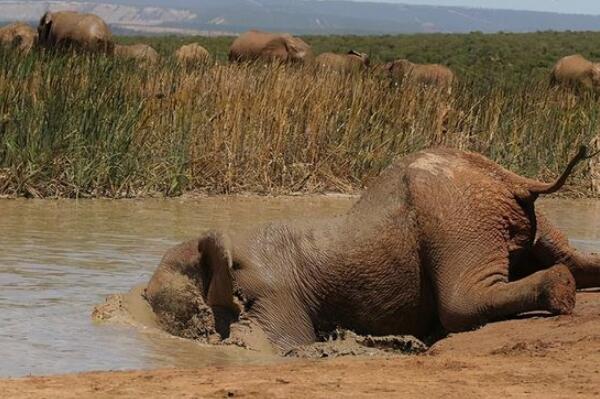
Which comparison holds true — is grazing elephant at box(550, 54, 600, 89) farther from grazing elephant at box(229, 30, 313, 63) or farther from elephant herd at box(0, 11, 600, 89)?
grazing elephant at box(229, 30, 313, 63)

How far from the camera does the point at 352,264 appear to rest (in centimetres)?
723

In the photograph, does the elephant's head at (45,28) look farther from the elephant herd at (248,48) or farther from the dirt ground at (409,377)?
the dirt ground at (409,377)

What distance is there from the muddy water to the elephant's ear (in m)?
0.28

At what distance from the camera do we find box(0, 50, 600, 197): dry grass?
48.6 ft

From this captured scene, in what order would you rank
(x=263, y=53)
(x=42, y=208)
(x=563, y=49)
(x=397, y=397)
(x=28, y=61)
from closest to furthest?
1. (x=397, y=397)
2. (x=42, y=208)
3. (x=28, y=61)
4. (x=263, y=53)
5. (x=563, y=49)

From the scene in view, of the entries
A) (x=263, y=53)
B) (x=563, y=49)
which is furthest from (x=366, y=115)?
Result: (x=563, y=49)

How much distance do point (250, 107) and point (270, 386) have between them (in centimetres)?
1147

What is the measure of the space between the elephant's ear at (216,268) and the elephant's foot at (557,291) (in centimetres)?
166

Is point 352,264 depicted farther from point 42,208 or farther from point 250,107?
point 250,107

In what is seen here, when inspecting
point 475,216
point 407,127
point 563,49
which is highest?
point 475,216

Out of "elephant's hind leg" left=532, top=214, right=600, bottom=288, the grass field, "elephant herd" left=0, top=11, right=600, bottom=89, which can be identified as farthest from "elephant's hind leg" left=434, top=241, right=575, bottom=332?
"elephant herd" left=0, top=11, right=600, bottom=89

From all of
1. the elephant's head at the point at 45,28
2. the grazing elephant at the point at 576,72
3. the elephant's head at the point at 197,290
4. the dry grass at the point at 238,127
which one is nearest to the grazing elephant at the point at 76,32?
the elephant's head at the point at 45,28

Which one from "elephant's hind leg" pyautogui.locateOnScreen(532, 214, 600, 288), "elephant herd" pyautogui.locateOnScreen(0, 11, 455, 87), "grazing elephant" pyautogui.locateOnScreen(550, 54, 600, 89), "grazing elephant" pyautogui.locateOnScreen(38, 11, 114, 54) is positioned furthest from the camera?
"grazing elephant" pyautogui.locateOnScreen(550, 54, 600, 89)

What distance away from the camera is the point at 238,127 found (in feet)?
53.4
